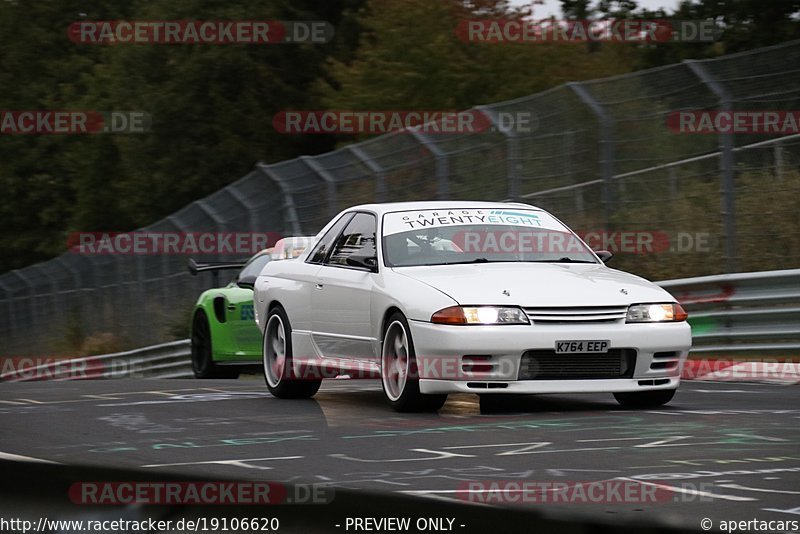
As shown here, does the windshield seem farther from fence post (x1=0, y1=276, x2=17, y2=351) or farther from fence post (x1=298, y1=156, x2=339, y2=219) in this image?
fence post (x1=0, y1=276, x2=17, y2=351)

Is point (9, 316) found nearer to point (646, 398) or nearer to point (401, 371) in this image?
point (401, 371)

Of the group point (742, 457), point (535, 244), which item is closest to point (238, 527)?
point (742, 457)

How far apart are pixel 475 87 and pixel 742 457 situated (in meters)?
38.1

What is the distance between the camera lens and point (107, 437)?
347 inches

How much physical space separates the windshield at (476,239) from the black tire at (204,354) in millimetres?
6914

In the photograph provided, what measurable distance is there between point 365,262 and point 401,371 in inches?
41.4

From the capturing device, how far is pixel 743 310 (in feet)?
45.2

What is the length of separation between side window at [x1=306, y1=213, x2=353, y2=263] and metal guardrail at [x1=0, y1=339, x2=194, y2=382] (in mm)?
11921

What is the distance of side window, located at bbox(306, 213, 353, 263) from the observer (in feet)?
37.1

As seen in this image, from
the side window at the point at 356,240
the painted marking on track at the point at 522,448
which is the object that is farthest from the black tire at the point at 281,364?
the painted marking on track at the point at 522,448

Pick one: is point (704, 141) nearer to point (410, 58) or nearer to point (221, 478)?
point (221, 478)

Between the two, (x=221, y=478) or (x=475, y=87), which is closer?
(x=221, y=478)

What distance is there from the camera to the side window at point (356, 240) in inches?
418

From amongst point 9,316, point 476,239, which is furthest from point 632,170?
point 9,316
